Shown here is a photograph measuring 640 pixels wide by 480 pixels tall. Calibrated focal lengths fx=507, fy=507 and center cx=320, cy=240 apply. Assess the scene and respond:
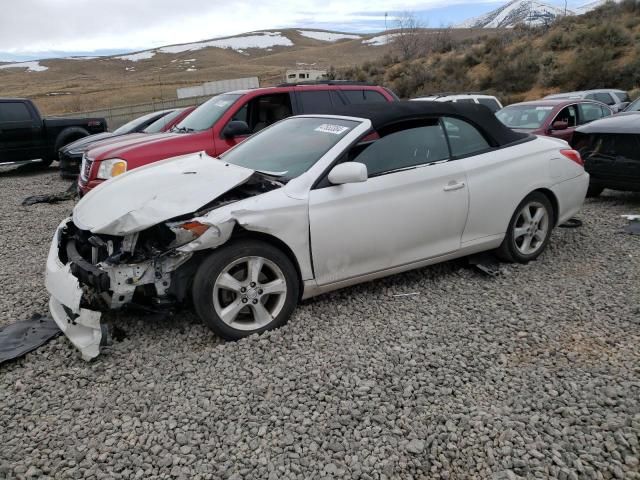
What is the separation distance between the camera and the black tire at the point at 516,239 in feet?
15.7

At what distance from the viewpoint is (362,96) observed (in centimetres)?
810

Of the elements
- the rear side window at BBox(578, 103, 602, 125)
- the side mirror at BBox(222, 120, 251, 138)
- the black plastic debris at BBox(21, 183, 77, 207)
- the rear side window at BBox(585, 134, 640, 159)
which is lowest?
the black plastic debris at BBox(21, 183, 77, 207)

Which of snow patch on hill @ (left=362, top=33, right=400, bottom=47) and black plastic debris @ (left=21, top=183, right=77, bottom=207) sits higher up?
black plastic debris @ (left=21, top=183, right=77, bottom=207)

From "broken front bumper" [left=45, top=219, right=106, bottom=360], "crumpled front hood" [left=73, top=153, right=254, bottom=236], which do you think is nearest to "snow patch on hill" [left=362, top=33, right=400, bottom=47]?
"crumpled front hood" [left=73, top=153, right=254, bottom=236]

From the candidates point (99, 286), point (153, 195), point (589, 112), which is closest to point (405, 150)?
point (153, 195)

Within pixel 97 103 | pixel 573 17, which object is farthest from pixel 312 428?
pixel 97 103

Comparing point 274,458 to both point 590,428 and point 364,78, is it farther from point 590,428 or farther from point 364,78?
point 364,78

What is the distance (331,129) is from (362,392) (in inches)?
88.2

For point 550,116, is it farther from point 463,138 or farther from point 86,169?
point 86,169

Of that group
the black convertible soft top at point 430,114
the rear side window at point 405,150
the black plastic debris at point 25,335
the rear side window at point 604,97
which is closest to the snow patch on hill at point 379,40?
the rear side window at point 604,97

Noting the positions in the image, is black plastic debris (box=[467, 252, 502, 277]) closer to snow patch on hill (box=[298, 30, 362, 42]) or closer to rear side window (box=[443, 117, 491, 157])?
rear side window (box=[443, 117, 491, 157])

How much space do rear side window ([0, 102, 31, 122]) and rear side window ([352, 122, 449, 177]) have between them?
12.0 meters

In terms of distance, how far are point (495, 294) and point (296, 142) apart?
2.14 m

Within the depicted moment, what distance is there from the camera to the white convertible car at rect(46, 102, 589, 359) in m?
3.46
